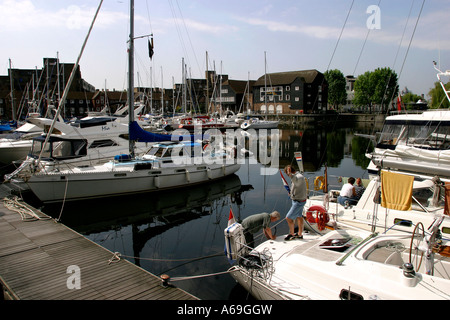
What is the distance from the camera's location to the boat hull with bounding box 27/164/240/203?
48.0 ft

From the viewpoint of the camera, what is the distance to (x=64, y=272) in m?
7.35

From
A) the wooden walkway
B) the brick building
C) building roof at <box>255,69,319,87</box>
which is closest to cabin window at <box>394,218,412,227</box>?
the wooden walkway

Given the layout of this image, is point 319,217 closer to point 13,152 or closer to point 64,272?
point 64,272

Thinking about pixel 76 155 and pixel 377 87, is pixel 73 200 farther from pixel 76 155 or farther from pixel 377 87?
pixel 377 87

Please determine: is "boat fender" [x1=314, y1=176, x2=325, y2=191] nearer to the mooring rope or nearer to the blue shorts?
the blue shorts

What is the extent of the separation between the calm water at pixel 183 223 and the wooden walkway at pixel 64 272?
0.84 meters

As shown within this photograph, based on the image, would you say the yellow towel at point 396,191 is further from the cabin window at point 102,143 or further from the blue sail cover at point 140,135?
the cabin window at point 102,143

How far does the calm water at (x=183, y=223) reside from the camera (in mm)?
9039

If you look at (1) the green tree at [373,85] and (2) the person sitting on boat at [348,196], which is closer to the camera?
(2) the person sitting on boat at [348,196]

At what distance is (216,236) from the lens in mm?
11961

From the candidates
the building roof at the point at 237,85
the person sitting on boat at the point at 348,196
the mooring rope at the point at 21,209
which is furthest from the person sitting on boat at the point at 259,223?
the building roof at the point at 237,85
